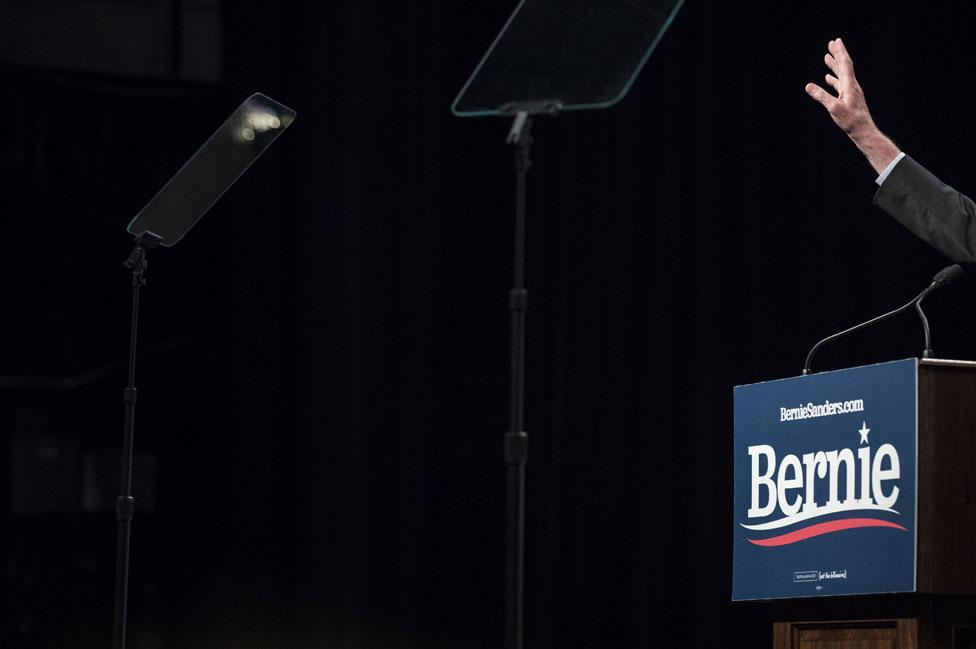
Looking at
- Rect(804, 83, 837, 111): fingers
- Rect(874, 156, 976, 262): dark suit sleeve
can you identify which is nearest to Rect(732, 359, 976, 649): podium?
Rect(874, 156, 976, 262): dark suit sleeve

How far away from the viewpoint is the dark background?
13.5ft

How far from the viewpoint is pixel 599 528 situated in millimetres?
4711

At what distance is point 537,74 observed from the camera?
91.4 inches

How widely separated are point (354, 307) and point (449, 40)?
996 mm

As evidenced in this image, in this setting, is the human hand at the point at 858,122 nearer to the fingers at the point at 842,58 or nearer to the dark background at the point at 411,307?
the fingers at the point at 842,58

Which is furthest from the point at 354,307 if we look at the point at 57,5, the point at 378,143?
the point at 57,5

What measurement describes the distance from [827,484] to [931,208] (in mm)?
583

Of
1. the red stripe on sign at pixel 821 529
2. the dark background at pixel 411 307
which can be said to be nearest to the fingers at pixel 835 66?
the red stripe on sign at pixel 821 529

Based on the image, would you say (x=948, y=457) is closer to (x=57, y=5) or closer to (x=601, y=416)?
(x=601, y=416)

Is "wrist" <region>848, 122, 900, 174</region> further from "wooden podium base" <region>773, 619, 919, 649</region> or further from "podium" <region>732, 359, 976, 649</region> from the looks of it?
"wooden podium base" <region>773, 619, 919, 649</region>

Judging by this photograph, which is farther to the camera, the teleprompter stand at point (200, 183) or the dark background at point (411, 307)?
the dark background at point (411, 307)

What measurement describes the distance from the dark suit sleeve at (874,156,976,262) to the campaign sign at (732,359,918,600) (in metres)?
0.36

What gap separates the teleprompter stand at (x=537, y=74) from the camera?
7.41 feet

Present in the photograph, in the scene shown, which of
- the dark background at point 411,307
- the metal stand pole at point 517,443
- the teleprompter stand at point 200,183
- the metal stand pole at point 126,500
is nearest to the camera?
the metal stand pole at point 517,443
